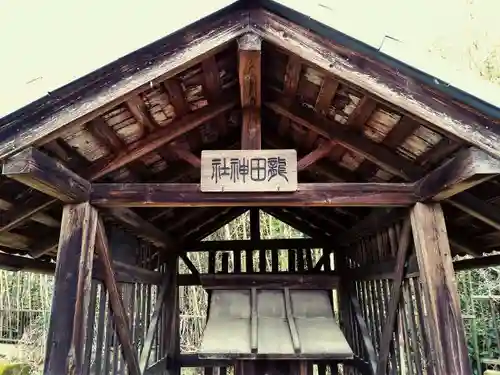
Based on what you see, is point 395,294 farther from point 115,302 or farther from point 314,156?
point 115,302

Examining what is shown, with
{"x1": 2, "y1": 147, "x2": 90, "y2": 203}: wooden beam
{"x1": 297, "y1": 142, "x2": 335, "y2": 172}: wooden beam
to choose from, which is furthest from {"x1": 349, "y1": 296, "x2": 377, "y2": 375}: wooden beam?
{"x1": 2, "y1": 147, "x2": 90, "y2": 203}: wooden beam

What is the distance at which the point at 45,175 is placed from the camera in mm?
2615

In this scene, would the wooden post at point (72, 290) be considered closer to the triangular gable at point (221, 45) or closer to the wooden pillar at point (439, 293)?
the triangular gable at point (221, 45)

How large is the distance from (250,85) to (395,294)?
7.64ft

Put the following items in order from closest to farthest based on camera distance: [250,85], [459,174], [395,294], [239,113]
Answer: [459,174] → [250,85] → [395,294] → [239,113]

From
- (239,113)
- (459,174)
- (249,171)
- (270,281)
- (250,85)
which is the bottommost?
(270,281)

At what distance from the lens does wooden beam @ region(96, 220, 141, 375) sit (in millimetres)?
3385

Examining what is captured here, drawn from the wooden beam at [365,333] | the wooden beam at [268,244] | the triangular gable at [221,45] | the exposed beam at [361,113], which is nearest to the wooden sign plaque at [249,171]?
the exposed beam at [361,113]

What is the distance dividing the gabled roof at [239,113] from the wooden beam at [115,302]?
346 mm

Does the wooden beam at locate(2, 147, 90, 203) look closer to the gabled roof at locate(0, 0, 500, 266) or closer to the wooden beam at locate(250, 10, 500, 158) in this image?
the gabled roof at locate(0, 0, 500, 266)

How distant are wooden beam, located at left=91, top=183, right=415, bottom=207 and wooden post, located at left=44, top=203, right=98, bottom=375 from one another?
206 millimetres

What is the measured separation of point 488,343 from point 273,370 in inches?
240

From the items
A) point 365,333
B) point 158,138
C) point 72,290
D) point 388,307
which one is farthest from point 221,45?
point 365,333

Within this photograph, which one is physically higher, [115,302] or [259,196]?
[259,196]
